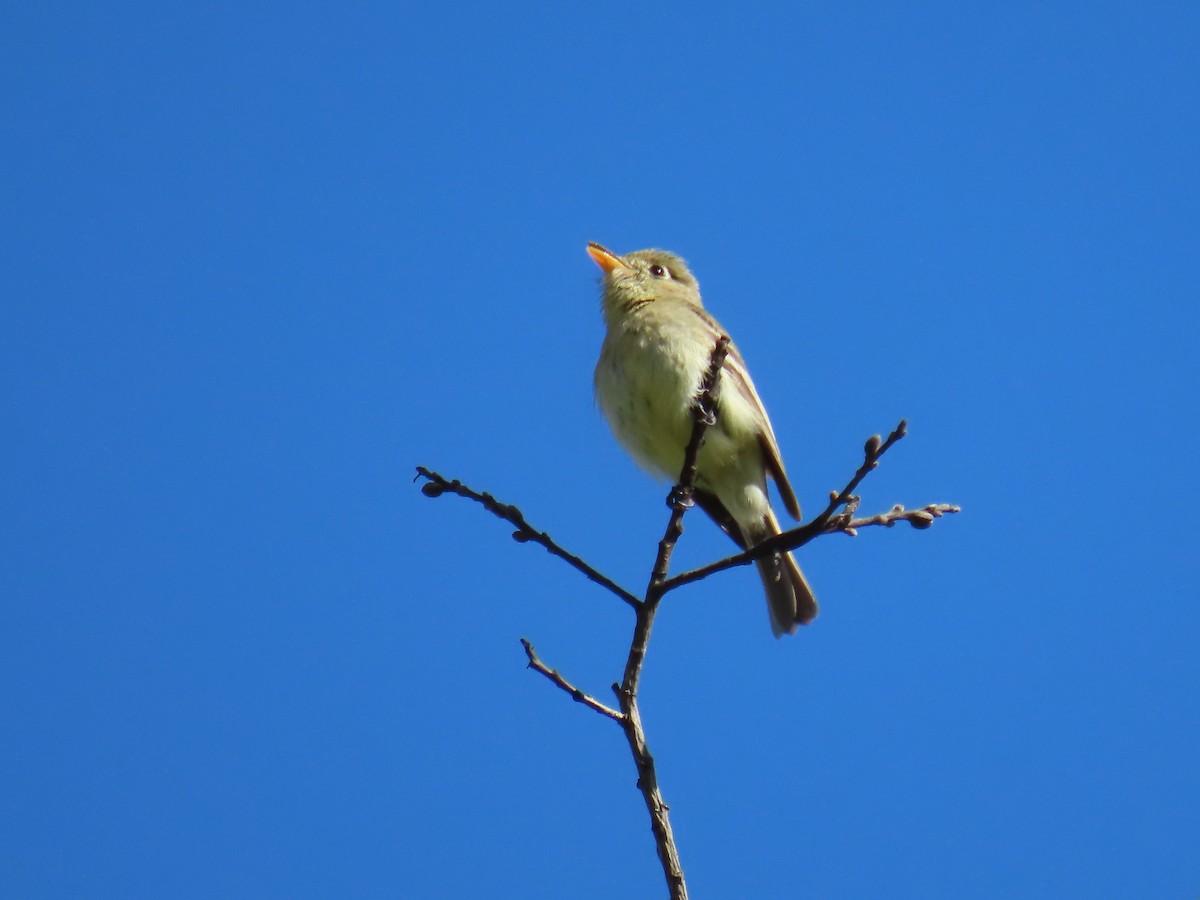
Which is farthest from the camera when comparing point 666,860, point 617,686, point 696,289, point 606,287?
point 696,289

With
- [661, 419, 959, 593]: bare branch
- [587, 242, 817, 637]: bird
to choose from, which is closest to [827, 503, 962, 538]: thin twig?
[661, 419, 959, 593]: bare branch

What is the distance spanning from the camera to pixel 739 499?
7473mm

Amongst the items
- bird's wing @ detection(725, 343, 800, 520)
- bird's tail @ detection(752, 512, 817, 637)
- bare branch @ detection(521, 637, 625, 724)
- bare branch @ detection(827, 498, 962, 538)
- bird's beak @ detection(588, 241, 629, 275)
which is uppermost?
bird's beak @ detection(588, 241, 629, 275)

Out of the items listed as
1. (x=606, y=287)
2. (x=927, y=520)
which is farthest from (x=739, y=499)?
(x=927, y=520)

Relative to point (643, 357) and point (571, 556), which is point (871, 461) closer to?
point (571, 556)

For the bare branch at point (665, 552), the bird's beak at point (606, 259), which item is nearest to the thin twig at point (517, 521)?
the bare branch at point (665, 552)

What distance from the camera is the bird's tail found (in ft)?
23.3

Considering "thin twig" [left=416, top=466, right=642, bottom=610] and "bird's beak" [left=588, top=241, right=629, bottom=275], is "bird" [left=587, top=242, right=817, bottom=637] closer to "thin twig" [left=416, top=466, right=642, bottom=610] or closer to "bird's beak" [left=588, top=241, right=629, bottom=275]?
"bird's beak" [left=588, top=241, right=629, bottom=275]

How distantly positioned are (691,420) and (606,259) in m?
2.01

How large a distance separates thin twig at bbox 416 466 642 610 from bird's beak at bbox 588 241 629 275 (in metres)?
4.36

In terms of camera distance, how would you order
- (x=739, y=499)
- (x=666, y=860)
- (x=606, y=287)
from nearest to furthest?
(x=666, y=860) → (x=739, y=499) → (x=606, y=287)

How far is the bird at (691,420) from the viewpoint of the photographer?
22.4ft

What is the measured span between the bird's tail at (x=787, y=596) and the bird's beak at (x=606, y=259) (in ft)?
7.48

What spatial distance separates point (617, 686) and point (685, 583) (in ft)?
1.97
